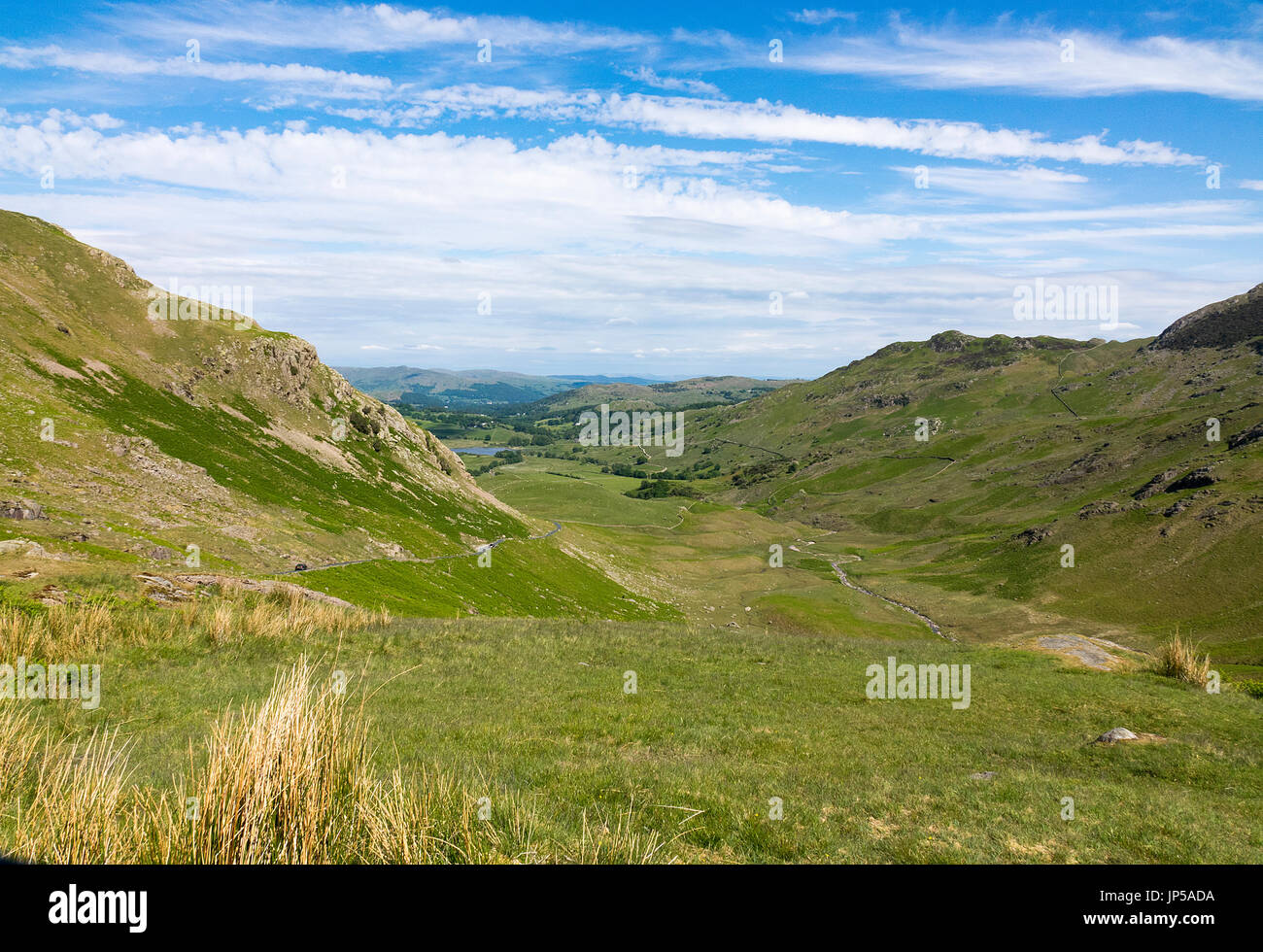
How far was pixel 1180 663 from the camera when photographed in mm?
29438

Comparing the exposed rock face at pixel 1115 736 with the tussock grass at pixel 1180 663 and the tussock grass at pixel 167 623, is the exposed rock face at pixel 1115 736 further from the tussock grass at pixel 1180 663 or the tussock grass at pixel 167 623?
the tussock grass at pixel 167 623

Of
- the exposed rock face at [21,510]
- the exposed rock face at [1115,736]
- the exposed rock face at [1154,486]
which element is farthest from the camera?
the exposed rock face at [1154,486]

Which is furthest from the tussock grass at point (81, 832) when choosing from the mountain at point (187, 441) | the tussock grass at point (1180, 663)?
the mountain at point (187, 441)

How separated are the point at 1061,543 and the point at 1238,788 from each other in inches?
5101

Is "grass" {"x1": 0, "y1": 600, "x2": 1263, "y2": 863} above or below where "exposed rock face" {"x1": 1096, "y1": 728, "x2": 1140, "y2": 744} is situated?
above

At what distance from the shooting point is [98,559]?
129 feet

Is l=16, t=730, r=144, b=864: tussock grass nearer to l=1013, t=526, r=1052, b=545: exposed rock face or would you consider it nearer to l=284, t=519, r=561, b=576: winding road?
l=284, t=519, r=561, b=576: winding road

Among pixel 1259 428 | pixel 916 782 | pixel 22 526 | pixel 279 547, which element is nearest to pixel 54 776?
pixel 916 782

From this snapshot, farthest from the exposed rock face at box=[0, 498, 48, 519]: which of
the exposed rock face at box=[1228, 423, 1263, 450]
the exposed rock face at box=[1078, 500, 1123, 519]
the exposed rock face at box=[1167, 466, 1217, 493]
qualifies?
the exposed rock face at box=[1228, 423, 1263, 450]

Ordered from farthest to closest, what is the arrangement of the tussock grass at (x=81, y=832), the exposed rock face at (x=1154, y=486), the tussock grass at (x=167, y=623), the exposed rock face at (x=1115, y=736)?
1. the exposed rock face at (x=1154, y=486)
2. the tussock grass at (x=167, y=623)
3. the exposed rock face at (x=1115, y=736)
4. the tussock grass at (x=81, y=832)

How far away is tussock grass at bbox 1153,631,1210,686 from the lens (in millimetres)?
28641

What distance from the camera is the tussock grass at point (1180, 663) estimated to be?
2864cm

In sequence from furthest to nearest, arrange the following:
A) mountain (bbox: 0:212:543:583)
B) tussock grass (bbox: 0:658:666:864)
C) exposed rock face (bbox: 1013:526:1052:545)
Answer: exposed rock face (bbox: 1013:526:1052:545) → mountain (bbox: 0:212:543:583) → tussock grass (bbox: 0:658:666:864)
